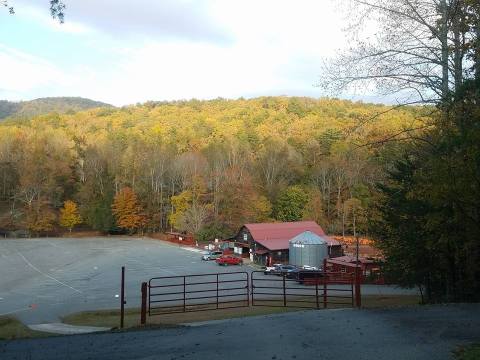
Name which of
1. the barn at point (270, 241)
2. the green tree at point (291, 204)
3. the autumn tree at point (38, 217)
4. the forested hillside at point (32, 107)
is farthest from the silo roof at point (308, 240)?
the forested hillside at point (32, 107)

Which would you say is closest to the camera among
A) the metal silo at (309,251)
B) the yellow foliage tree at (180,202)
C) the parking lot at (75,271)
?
the parking lot at (75,271)

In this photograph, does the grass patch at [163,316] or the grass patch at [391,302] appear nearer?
the grass patch at [163,316]

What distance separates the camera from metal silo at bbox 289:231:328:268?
3966 centimetres

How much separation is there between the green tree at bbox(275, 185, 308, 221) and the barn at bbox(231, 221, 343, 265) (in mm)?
11257

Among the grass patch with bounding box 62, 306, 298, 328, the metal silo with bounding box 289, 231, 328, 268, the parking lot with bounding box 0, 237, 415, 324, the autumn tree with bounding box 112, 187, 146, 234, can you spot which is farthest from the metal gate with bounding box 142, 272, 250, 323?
the autumn tree with bounding box 112, 187, 146, 234

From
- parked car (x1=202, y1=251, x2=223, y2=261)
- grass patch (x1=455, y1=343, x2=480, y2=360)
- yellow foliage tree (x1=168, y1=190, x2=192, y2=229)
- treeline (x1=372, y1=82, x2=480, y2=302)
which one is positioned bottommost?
parked car (x1=202, y1=251, x2=223, y2=261)

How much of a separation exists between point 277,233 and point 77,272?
20692 mm

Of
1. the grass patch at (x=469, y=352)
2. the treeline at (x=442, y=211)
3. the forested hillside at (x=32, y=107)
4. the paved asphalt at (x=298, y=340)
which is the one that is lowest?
the paved asphalt at (x=298, y=340)

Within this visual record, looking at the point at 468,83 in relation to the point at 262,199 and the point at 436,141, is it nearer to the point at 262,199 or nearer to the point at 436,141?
the point at 436,141

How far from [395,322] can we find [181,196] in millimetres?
59359

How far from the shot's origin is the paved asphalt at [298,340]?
689 cm

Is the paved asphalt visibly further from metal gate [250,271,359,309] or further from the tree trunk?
the tree trunk

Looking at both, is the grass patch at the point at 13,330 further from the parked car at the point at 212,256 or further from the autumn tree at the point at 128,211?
the autumn tree at the point at 128,211

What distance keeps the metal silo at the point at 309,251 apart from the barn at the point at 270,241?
2602 mm
